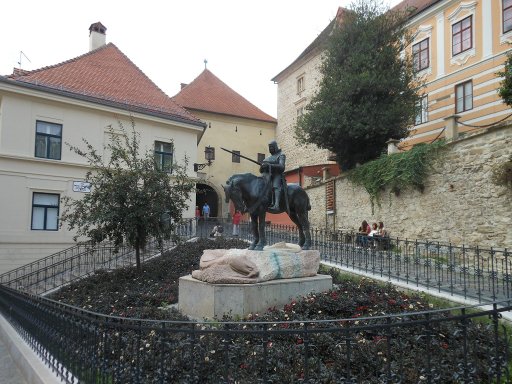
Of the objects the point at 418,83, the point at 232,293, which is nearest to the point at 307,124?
the point at 418,83

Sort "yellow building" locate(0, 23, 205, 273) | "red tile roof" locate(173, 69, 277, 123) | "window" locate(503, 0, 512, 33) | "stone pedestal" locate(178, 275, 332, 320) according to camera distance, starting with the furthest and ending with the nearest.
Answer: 1. "red tile roof" locate(173, 69, 277, 123)
2. "window" locate(503, 0, 512, 33)
3. "yellow building" locate(0, 23, 205, 273)
4. "stone pedestal" locate(178, 275, 332, 320)

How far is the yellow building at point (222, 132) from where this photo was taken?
34531mm

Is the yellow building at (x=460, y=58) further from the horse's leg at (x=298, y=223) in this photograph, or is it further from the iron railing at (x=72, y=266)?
the iron railing at (x=72, y=266)

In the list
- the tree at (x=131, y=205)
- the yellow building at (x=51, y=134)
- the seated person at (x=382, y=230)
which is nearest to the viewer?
the tree at (x=131, y=205)

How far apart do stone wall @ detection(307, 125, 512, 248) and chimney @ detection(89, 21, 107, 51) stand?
19.3m

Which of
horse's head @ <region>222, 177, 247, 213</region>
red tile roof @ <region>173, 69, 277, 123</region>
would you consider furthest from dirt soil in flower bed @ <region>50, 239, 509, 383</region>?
red tile roof @ <region>173, 69, 277, 123</region>

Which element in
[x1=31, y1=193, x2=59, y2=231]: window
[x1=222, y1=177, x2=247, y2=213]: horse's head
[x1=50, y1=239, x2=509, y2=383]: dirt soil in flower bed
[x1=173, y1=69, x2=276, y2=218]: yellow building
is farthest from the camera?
[x1=173, y1=69, x2=276, y2=218]: yellow building

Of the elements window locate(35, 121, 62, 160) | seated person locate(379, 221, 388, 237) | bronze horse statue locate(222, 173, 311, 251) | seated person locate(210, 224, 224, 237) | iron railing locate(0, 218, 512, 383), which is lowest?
iron railing locate(0, 218, 512, 383)

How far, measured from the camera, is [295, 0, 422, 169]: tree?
18.6m

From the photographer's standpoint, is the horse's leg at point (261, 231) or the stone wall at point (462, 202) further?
the stone wall at point (462, 202)

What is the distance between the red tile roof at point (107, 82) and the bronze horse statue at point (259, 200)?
14.3 meters

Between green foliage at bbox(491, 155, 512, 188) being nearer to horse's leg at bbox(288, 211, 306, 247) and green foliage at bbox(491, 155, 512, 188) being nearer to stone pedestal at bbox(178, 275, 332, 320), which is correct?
horse's leg at bbox(288, 211, 306, 247)

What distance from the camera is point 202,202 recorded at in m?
35.4

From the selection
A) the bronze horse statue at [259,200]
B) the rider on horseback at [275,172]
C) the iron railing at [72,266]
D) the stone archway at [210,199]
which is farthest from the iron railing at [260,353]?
the stone archway at [210,199]
